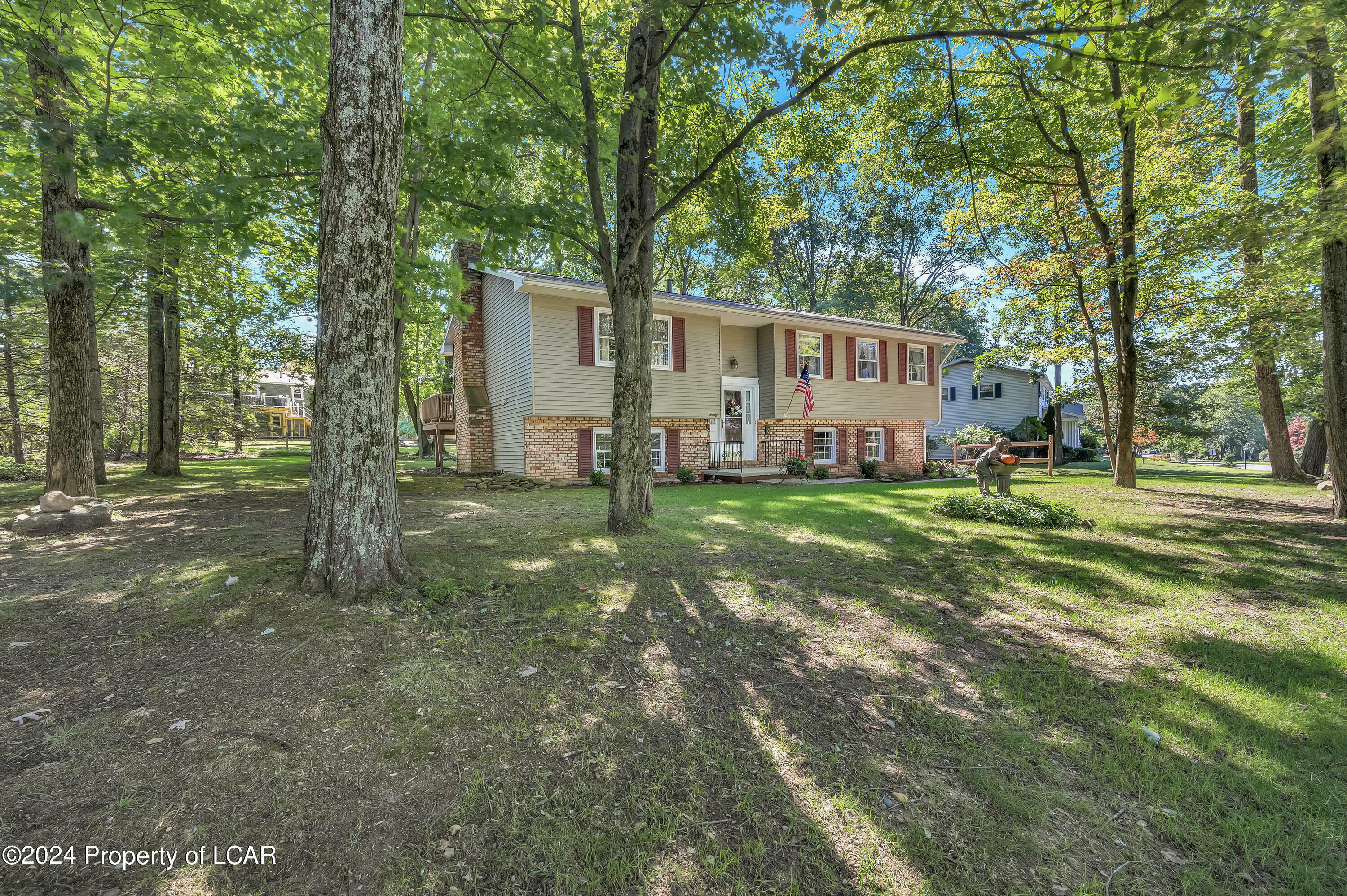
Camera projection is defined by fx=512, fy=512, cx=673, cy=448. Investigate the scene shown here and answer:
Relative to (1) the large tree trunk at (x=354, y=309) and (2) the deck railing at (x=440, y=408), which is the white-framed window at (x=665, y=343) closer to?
(2) the deck railing at (x=440, y=408)

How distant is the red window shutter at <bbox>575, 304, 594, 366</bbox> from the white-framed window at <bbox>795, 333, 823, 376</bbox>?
22.6 feet

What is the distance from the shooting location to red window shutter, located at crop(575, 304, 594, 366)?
13094 millimetres

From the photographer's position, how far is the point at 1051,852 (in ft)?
5.86

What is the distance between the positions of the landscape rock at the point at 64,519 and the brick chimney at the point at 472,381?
9000 mm

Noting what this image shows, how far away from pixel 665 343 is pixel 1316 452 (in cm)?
1712

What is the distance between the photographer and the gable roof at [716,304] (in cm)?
1218

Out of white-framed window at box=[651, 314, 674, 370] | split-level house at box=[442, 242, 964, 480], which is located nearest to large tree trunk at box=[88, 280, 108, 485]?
split-level house at box=[442, 242, 964, 480]

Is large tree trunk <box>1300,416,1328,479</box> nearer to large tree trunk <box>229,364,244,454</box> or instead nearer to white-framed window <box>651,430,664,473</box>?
white-framed window <box>651,430,664,473</box>

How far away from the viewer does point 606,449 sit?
14367 millimetres

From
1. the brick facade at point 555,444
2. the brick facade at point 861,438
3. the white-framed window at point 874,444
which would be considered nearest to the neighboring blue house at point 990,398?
the brick facade at point 861,438

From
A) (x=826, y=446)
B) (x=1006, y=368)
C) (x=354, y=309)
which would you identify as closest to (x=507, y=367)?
(x=826, y=446)

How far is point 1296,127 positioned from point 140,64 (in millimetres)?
16853

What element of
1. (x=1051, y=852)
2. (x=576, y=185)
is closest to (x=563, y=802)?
(x=1051, y=852)

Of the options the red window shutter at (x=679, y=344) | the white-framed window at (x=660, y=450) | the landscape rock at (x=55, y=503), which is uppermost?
the red window shutter at (x=679, y=344)
